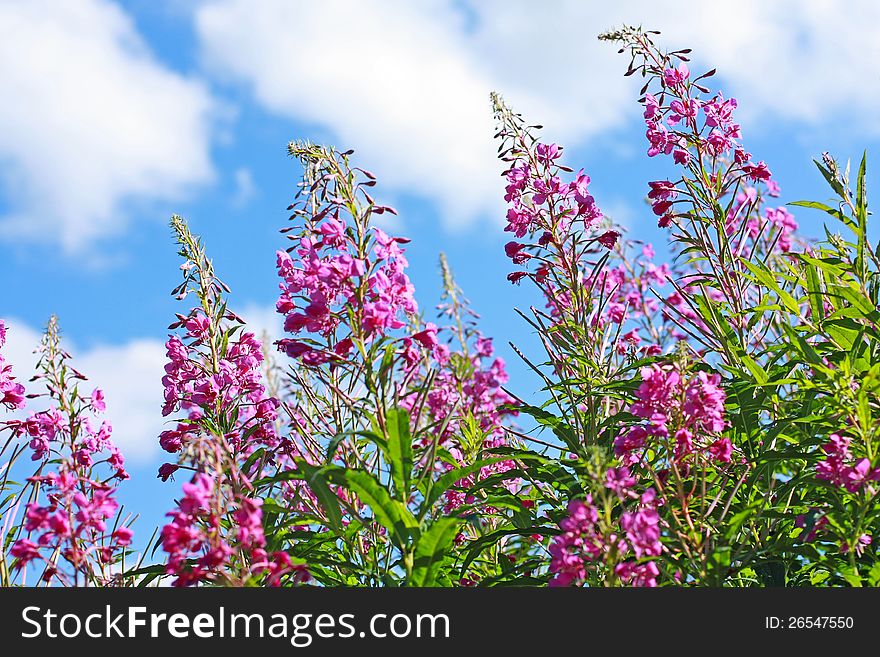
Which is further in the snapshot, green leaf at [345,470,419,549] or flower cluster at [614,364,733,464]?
flower cluster at [614,364,733,464]

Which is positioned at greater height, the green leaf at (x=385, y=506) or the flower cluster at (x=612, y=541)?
the green leaf at (x=385, y=506)

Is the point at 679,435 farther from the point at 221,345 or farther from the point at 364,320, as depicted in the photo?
the point at 221,345

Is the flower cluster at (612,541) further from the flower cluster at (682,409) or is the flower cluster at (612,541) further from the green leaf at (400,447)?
the green leaf at (400,447)

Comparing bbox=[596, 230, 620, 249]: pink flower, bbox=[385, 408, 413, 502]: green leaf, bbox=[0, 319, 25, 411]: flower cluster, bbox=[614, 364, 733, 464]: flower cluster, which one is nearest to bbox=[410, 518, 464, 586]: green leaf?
bbox=[385, 408, 413, 502]: green leaf

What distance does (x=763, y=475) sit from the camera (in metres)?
4.50

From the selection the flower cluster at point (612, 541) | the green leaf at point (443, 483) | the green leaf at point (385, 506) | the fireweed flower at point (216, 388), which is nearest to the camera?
the flower cluster at point (612, 541)

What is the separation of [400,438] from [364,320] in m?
0.64

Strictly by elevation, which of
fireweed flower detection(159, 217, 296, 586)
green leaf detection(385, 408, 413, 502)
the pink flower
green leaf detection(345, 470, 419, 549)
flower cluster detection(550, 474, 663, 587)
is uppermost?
the pink flower

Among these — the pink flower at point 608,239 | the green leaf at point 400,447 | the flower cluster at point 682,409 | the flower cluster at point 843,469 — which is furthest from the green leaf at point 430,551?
the pink flower at point 608,239

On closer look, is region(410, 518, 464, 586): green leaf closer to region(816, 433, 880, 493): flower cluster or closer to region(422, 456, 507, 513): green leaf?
region(422, 456, 507, 513): green leaf

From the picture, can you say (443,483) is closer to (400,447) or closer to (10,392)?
(400,447)

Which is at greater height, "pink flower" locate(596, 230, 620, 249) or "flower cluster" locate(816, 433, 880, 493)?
"pink flower" locate(596, 230, 620, 249)

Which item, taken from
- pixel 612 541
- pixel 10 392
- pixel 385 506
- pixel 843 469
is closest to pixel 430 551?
pixel 385 506

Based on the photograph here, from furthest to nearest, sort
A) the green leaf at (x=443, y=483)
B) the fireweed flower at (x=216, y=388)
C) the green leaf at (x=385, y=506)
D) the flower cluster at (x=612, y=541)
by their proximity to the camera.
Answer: the fireweed flower at (x=216, y=388), the green leaf at (x=443, y=483), the green leaf at (x=385, y=506), the flower cluster at (x=612, y=541)
